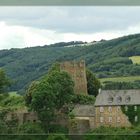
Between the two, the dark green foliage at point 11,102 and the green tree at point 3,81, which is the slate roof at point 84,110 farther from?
the green tree at point 3,81

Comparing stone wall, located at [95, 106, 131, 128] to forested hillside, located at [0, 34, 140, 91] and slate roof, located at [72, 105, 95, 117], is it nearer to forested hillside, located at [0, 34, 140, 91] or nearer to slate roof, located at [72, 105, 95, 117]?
slate roof, located at [72, 105, 95, 117]

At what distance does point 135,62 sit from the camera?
4569 centimetres

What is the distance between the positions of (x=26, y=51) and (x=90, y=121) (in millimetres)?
38178

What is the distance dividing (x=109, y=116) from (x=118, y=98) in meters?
0.77

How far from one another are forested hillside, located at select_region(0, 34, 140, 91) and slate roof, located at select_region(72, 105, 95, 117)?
59.0 feet

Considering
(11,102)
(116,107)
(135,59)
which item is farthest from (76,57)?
(116,107)

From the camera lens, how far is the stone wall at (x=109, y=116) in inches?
897

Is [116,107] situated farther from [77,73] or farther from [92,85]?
[92,85]

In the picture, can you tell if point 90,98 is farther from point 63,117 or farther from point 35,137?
point 35,137

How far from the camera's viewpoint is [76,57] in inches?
2167

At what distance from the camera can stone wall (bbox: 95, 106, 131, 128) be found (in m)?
22.8

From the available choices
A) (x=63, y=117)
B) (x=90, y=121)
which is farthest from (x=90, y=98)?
(x=63, y=117)

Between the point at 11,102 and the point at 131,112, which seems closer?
the point at 131,112

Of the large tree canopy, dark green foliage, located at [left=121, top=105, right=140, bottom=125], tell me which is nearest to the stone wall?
dark green foliage, located at [left=121, top=105, right=140, bottom=125]
